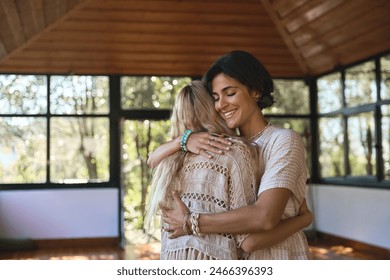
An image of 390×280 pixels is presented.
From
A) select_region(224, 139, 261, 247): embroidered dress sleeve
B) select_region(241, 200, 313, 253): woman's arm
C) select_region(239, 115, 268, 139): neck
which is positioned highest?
select_region(239, 115, 268, 139): neck

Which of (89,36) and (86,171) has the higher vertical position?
(89,36)

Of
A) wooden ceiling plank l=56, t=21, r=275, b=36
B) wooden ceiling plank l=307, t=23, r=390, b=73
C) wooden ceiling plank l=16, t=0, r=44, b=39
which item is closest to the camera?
wooden ceiling plank l=16, t=0, r=44, b=39

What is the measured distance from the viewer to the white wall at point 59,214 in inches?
273

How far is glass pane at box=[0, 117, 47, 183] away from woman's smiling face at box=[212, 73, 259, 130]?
19.8 feet

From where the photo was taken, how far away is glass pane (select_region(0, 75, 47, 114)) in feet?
23.0

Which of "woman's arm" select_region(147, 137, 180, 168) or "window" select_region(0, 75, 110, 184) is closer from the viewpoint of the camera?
"woman's arm" select_region(147, 137, 180, 168)

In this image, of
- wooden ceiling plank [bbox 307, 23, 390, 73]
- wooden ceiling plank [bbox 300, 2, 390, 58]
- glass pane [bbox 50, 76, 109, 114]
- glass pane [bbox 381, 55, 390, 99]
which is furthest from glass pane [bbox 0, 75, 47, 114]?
glass pane [bbox 381, 55, 390, 99]

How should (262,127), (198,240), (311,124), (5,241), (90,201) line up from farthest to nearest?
(311,124), (90,201), (5,241), (262,127), (198,240)

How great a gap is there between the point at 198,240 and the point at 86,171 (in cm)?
606

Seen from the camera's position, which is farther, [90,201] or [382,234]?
[90,201]

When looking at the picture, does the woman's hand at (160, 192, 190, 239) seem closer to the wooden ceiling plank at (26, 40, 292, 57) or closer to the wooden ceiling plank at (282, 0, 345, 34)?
the wooden ceiling plank at (282, 0, 345, 34)

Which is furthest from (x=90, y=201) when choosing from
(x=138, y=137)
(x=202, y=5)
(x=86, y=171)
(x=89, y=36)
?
(x=202, y=5)

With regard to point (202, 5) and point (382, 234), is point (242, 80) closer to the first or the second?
point (382, 234)

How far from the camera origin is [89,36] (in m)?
6.83
